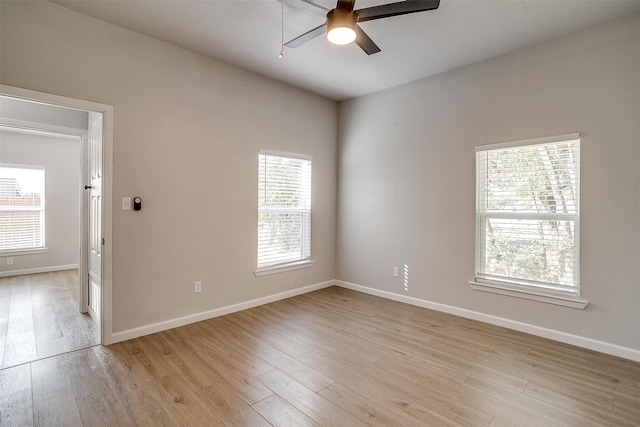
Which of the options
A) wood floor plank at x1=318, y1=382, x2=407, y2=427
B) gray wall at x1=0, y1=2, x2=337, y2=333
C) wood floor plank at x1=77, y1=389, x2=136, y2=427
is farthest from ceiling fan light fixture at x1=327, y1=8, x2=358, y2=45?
wood floor plank at x1=77, y1=389, x2=136, y2=427

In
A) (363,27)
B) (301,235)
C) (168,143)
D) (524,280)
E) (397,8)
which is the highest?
(363,27)

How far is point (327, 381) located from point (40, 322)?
329cm

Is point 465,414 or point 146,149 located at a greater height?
point 146,149

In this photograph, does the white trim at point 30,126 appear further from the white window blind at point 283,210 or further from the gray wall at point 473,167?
the gray wall at point 473,167

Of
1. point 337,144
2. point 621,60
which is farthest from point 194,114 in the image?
point 621,60

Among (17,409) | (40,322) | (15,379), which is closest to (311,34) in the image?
(17,409)

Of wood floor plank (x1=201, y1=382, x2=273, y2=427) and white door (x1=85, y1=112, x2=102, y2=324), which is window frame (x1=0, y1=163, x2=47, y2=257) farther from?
wood floor plank (x1=201, y1=382, x2=273, y2=427)

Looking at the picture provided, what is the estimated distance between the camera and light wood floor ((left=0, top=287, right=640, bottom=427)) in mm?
1936

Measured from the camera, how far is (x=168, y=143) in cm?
323

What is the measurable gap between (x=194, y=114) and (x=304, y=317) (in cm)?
260

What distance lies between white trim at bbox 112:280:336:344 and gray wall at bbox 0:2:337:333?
0.05 metres

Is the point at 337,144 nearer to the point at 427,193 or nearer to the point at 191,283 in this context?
the point at 427,193

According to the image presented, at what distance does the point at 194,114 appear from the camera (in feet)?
11.2

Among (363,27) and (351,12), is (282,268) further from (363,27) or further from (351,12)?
(351,12)
